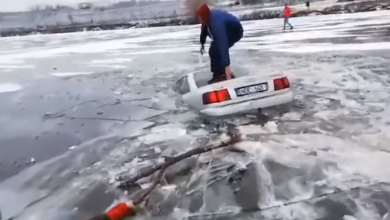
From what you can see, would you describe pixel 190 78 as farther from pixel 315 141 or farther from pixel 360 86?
pixel 360 86

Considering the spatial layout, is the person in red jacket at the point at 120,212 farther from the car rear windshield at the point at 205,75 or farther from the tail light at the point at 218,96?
the car rear windshield at the point at 205,75

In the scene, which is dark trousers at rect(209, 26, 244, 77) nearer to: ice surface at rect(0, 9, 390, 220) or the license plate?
the license plate

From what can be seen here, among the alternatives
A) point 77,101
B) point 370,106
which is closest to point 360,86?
point 370,106

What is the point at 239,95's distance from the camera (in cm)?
481

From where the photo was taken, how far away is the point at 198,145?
14.6ft

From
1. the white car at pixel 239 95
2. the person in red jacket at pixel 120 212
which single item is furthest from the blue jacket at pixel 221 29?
the person in red jacket at pixel 120 212

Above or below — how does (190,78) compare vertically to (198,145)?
above

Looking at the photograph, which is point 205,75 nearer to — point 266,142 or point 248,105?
point 248,105

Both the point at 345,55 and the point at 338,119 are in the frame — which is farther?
the point at 345,55

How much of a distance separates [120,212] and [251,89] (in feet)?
7.59

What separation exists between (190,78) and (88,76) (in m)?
4.51

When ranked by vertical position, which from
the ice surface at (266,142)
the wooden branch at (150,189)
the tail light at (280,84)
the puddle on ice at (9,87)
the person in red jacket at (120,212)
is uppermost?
the tail light at (280,84)

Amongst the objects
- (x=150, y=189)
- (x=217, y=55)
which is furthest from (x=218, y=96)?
(x=150, y=189)

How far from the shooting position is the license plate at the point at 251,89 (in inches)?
189
